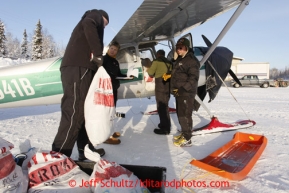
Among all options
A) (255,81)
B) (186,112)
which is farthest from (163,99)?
(255,81)

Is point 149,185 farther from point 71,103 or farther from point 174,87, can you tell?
point 174,87

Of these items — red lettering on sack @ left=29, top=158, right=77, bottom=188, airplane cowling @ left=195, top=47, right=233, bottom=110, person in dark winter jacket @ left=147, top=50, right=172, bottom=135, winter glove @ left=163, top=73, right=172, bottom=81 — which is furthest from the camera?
airplane cowling @ left=195, top=47, right=233, bottom=110

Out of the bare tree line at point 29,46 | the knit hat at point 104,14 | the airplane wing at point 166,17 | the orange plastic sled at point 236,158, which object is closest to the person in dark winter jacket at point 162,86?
the airplane wing at point 166,17

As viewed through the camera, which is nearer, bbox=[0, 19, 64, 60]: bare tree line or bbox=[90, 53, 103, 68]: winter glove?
bbox=[90, 53, 103, 68]: winter glove

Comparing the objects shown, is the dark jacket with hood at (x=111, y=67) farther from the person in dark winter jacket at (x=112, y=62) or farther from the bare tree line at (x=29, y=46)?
the bare tree line at (x=29, y=46)

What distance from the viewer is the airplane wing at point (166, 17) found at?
367 cm

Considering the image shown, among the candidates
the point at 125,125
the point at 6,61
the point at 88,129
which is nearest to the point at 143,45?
the point at 125,125

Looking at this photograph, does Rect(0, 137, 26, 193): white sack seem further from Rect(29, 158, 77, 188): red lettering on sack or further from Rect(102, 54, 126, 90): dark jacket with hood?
Rect(102, 54, 126, 90): dark jacket with hood

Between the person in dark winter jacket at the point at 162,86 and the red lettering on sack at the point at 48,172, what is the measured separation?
8.78 feet

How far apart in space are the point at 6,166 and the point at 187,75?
270 centimetres

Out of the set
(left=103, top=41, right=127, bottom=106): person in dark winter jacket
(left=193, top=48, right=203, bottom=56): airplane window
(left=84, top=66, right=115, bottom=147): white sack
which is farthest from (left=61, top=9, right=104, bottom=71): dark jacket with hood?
(left=193, top=48, right=203, bottom=56): airplane window

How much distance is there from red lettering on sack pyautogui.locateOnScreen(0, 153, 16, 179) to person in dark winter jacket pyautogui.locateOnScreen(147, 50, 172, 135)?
9.87ft

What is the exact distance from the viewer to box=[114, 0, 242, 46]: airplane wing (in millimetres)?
3668

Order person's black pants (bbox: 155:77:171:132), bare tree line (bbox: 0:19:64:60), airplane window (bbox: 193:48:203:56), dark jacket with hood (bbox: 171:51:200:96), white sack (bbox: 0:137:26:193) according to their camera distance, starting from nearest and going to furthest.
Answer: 1. white sack (bbox: 0:137:26:193)
2. dark jacket with hood (bbox: 171:51:200:96)
3. person's black pants (bbox: 155:77:171:132)
4. airplane window (bbox: 193:48:203:56)
5. bare tree line (bbox: 0:19:64:60)
